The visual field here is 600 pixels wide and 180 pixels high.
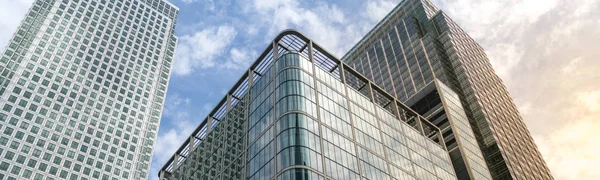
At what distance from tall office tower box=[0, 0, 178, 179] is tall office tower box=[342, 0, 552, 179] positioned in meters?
78.5

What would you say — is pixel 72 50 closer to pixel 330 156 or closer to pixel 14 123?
pixel 14 123

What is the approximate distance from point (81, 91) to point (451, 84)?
10883 cm

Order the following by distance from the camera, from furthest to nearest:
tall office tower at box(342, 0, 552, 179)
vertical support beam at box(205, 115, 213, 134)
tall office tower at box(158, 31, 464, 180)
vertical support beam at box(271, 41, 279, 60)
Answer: tall office tower at box(342, 0, 552, 179), vertical support beam at box(205, 115, 213, 134), vertical support beam at box(271, 41, 279, 60), tall office tower at box(158, 31, 464, 180)

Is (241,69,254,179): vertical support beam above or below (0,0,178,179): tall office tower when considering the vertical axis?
below

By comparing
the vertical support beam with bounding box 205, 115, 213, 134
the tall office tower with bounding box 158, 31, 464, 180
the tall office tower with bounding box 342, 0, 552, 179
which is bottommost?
the tall office tower with bounding box 158, 31, 464, 180

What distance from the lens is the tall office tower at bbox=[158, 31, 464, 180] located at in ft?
195

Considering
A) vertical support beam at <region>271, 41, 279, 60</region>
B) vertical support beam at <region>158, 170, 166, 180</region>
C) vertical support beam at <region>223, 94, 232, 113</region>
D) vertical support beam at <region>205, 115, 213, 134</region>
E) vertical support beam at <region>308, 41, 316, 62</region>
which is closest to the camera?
vertical support beam at <region>271, 41, 279, 60</region>

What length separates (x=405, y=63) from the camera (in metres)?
153

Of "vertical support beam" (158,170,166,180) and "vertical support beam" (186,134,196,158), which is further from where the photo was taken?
"vertical support beam" (158,170,166,180)

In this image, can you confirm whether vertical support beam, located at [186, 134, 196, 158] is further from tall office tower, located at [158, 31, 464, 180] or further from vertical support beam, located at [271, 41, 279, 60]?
vertical support beam, located at [271, 41, 279, 60]

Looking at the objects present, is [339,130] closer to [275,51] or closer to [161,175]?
[275,51]

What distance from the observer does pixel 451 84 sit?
132000 mm

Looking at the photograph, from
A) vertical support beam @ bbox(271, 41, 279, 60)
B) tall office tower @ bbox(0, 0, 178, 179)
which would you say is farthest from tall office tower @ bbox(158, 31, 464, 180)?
tall office tower @ bbox(0, 0, 178, 179)

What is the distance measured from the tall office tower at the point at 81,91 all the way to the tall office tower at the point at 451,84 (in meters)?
78.5
